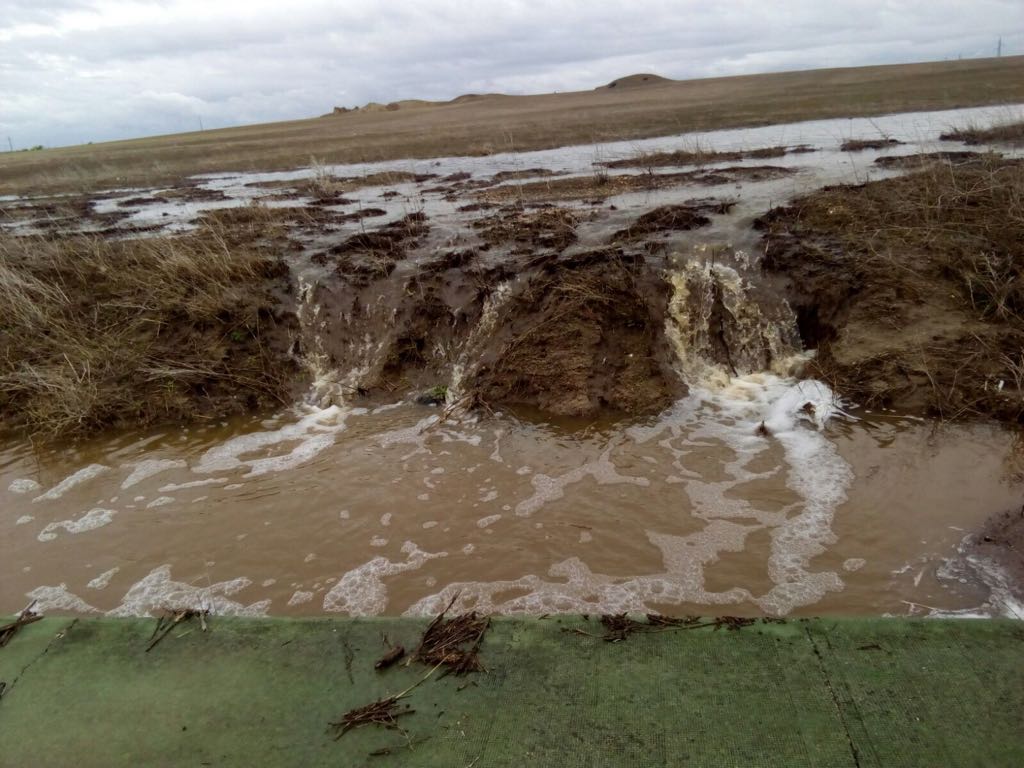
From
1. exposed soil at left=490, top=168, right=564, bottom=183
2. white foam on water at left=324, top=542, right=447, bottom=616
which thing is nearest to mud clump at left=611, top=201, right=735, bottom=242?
exposed soil at left=490, top=168, right=564, bottom=183

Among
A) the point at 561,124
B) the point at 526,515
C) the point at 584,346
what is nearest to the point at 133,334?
the point at 584,346

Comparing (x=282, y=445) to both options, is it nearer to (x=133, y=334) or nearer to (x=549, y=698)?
(x=133, y=334)

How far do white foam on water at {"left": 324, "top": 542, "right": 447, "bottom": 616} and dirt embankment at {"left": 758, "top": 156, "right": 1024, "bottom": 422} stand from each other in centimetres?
447

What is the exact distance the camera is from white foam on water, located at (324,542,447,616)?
407 centimetres

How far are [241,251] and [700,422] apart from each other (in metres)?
6.78

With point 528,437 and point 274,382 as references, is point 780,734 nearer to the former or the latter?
point 528,437

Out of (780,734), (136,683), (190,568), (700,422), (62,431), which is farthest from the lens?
(62,431)

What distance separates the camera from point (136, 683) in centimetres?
312

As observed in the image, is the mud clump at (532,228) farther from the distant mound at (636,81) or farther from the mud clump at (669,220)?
the distant mound at (636,81)

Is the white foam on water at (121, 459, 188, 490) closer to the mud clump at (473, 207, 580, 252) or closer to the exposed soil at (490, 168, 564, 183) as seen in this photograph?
the mud clump at (473, 207, 580, 252)

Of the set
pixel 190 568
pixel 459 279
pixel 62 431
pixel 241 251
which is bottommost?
pixel 190 568

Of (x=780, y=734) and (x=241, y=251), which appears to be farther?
(x=241, y=251)

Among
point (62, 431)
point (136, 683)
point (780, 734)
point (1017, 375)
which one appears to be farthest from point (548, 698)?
point (62, 431)

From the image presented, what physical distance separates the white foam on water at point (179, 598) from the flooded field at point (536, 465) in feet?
0.07
